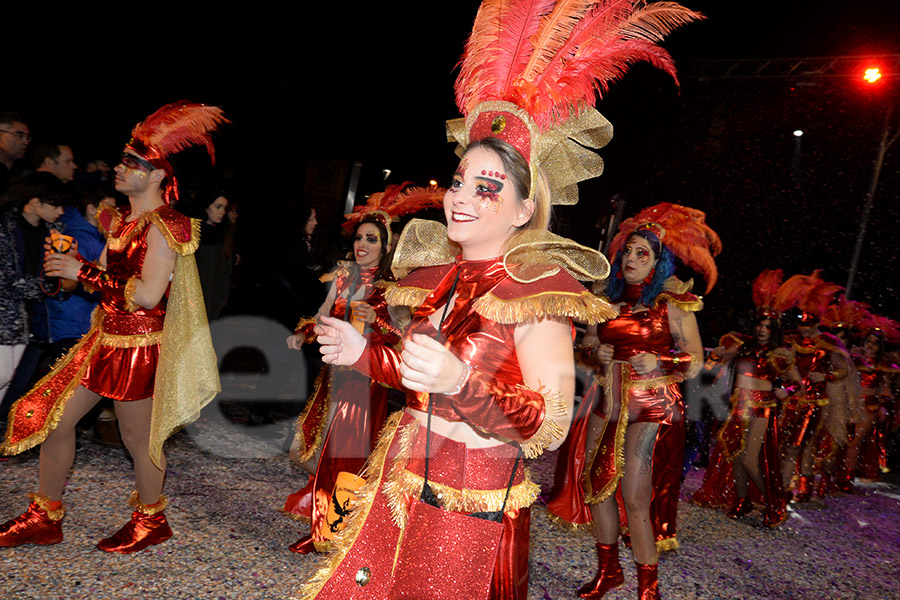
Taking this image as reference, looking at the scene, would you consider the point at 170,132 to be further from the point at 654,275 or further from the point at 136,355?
the point at 654,275

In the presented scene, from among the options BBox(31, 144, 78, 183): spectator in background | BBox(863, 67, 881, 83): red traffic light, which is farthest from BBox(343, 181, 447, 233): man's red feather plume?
BBox(863, 67, 881, 83): red traffic light

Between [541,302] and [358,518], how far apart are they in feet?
2.62

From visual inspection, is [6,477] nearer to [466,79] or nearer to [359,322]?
[359,322]

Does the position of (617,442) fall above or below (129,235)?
below

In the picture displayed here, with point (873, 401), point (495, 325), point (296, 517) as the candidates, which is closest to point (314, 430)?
point (296, 517)

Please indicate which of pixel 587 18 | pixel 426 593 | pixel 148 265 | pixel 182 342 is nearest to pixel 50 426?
pixel 182 342

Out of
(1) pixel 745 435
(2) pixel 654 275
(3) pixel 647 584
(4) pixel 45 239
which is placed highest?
(2) pixel 654 275

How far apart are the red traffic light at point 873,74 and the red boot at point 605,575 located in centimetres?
961

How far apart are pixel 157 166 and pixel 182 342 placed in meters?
0.96

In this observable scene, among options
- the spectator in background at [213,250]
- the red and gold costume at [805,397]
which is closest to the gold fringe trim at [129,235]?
the spectator in background at [213,250]

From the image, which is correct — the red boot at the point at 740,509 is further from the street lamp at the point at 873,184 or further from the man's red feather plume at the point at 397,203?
the street lamp at the point at 873,184

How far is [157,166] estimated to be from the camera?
129 inches

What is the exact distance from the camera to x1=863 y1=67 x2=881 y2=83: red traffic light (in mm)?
9617

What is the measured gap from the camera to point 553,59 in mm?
1807
